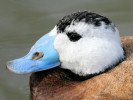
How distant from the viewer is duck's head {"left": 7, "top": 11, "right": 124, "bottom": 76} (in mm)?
3074

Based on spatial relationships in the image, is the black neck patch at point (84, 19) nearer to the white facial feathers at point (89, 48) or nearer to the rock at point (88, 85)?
the white facial feathers at point (89, 48)

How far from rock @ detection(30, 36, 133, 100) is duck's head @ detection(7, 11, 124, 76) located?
0.11 metres

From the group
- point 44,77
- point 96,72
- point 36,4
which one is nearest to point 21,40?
point 36,4

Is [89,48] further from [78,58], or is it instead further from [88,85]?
[88,85]

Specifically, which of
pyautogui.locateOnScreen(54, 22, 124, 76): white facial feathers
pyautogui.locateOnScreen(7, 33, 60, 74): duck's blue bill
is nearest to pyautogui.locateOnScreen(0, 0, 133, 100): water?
pyautogui.locateOnScreen(7, 33, 60, 74): duck's blue bill

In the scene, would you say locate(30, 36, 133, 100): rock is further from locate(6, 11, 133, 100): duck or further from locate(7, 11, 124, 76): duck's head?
locate(7, 11, 124, 76): duck's head

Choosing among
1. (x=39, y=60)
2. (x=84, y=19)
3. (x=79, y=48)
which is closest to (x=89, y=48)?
(x=79, y=48)

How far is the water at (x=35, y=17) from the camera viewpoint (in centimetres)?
472

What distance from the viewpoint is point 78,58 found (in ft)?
10.2

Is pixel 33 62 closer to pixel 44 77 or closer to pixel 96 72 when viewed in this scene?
pixel 44 77

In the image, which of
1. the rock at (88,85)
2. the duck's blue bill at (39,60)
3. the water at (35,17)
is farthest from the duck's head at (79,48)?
the water at (35,17)

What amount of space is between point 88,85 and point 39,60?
1.73ft

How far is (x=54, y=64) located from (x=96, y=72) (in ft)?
1.35

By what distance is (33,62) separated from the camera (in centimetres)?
316
